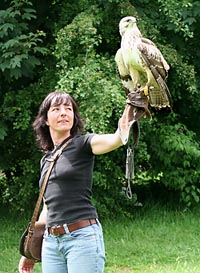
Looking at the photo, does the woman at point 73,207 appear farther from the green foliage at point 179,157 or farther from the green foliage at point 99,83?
the green foliage at point 179,157

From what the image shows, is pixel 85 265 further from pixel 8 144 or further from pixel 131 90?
pixel 8 144

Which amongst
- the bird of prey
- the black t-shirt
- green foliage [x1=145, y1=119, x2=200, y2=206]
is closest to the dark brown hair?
the black t-shirt

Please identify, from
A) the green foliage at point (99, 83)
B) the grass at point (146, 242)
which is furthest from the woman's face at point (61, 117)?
the green foliage at point (99, 83)

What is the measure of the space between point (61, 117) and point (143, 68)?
0.57m

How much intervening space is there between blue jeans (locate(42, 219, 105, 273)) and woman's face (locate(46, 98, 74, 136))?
538 millimetres

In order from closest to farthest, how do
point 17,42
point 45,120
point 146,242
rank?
point 45,120 → point 17,42 → point 146,242

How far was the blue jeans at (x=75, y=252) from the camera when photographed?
3055 millimetres

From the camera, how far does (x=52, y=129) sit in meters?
3.41

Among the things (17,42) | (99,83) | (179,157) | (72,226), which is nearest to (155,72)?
(72,226)

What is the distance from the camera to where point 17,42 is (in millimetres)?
6848

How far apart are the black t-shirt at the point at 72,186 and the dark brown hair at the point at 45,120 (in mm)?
236

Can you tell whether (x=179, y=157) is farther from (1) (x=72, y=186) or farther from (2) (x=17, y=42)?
(1) (x=72, y=186)

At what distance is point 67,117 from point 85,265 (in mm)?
785

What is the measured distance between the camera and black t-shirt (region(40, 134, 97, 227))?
317cm
